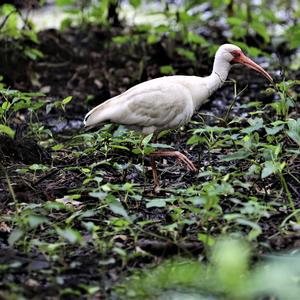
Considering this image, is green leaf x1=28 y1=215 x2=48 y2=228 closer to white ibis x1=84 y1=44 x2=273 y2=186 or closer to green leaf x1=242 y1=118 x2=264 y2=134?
green leaf x1=242 y1=118 x2=264 y2=134

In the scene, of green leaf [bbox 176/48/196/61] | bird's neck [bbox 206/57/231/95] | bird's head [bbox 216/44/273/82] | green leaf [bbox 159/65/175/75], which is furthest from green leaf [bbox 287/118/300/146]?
green leaf [bbox 176/48/196/61]

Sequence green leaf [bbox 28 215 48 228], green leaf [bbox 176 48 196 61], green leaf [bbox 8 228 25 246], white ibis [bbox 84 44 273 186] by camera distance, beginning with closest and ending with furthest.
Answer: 1. green leaf [bbox 28 215 48 228]
2. green leaf [bbox 8 228 25 246]
3. white ibis [bbox 84 44 273 186]
4. green leaf [bbox 176 48 196 61]

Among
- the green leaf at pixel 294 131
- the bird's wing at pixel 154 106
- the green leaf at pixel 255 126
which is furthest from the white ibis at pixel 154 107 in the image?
the green leaf at pixel 294 131

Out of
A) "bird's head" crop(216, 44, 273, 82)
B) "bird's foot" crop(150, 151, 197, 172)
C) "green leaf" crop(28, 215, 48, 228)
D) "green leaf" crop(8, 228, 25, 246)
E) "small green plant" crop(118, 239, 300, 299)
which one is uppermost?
"bird's head" crop(216, 44, 273, 82)

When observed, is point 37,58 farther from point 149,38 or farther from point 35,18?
point 35,18

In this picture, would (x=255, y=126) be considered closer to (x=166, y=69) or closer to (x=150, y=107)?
(x=150, y=107)

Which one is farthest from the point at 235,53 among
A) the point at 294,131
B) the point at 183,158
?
the point at 294,131

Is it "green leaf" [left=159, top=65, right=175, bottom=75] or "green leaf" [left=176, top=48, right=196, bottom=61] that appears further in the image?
"green leaf" [left=176, top=48, right=196, bottom=61]

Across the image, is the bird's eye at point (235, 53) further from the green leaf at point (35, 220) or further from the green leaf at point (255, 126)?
the green leaf at point (35, 220)

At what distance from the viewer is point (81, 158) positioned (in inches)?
265

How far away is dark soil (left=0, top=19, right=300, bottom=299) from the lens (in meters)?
4.42

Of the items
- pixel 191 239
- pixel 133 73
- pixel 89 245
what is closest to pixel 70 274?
pixel 89 245

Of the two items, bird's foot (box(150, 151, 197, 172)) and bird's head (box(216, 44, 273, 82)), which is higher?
bird's head (box(216, 44, 273, 82))

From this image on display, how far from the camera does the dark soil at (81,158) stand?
4.42 metres
